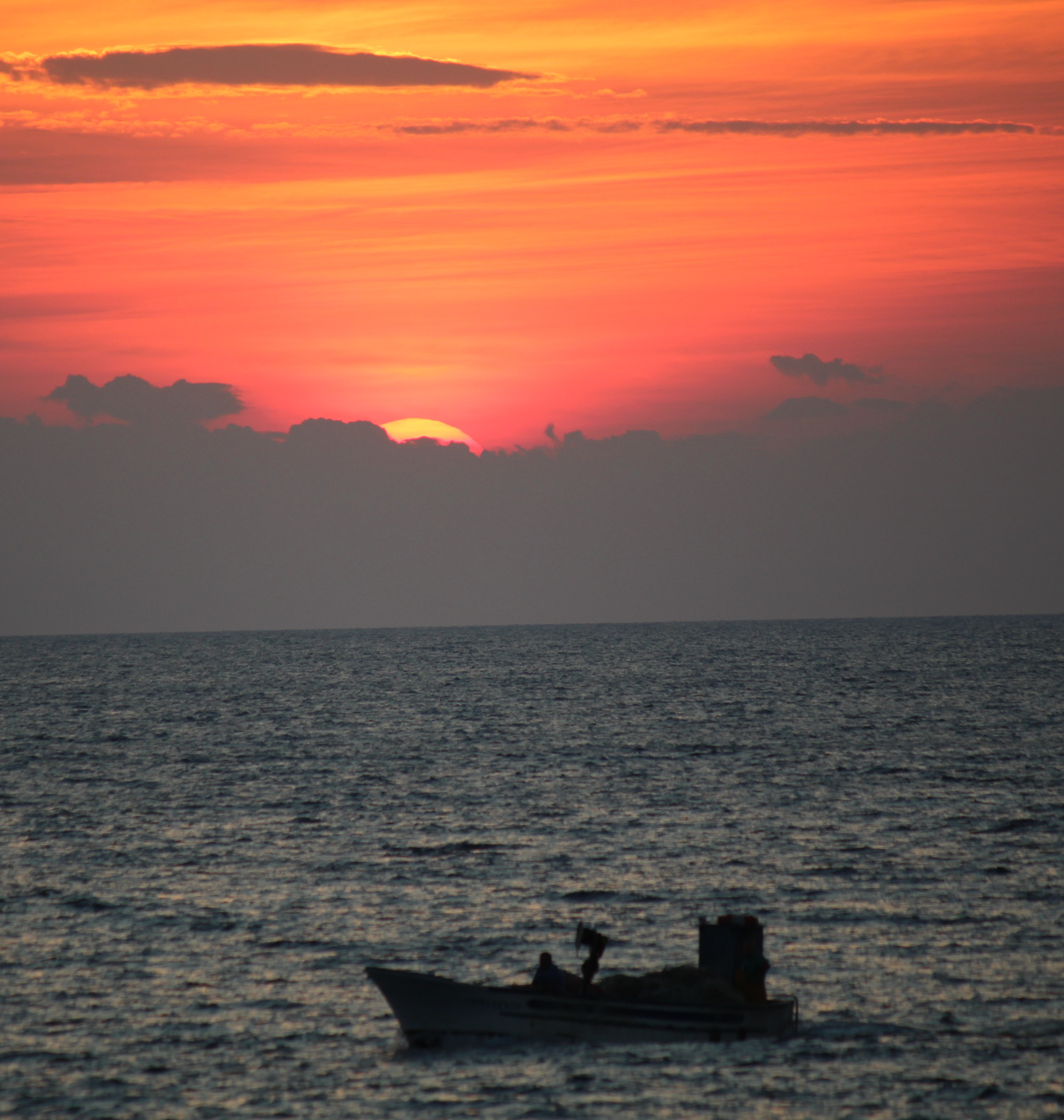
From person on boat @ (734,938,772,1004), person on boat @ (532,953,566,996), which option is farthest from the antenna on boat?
person on boat @ (734,938,772,1004)

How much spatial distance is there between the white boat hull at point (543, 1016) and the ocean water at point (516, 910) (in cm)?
38

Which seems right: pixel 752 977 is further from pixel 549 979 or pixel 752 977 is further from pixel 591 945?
pixel 549 979

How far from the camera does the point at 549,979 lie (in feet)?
94.5

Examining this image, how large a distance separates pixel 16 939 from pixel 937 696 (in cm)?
10039

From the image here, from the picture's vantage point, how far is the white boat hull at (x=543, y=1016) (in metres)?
28.7

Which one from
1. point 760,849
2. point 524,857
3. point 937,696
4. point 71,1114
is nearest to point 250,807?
point 524,857

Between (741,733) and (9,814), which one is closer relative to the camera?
(9,814)

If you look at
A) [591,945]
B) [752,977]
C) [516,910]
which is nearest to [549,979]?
[591,945]

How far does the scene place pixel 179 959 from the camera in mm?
34938

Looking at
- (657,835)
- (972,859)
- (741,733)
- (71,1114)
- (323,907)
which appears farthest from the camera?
(741,733)

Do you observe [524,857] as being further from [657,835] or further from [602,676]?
[602,676]

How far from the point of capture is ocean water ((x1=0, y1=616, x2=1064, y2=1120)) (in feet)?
86.3

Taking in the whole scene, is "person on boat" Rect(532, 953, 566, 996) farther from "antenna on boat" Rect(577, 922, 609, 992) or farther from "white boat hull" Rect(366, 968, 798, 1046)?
"antenna on boat" Rect(577, 922, 609, 992)

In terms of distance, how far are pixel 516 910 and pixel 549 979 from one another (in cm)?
1129
